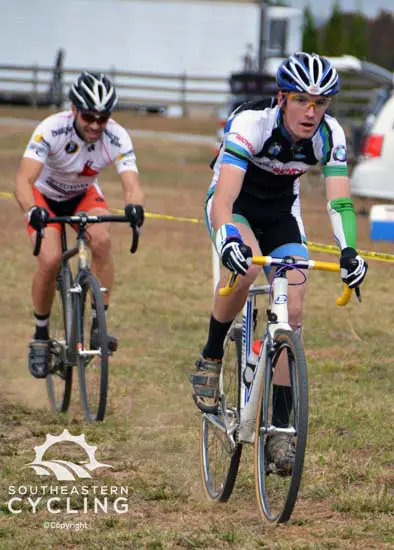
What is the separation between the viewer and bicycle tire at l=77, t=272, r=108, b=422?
7.72 m

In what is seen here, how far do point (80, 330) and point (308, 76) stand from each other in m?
2.77

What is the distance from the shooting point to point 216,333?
629cm

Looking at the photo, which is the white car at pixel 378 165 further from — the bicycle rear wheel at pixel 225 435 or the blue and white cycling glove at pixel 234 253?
the blue and white cycling glove at pixel 234 253

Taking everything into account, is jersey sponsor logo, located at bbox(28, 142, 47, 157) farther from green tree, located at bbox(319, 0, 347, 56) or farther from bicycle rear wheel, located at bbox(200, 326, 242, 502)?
green tree, located at bbox(319, 0, 347, 56)

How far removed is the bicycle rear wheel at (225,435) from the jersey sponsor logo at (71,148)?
2.50 meters

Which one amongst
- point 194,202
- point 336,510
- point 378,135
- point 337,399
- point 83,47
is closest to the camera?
point 336,510

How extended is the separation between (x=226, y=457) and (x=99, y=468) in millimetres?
811

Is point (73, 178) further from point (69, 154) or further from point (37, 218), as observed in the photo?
point (37, 218)

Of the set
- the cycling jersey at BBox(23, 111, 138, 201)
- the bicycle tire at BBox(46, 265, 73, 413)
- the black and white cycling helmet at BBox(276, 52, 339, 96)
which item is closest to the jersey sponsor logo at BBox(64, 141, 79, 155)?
the cycling jersey at BBox(23, 111, 138, 201)

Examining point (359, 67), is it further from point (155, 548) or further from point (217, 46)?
point (217, 46)

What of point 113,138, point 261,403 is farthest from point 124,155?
point 261,403

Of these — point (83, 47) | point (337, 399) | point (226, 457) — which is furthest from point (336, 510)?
point (83, 47)

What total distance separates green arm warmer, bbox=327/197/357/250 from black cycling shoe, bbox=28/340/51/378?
3.01 m

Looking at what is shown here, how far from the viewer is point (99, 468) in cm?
673
